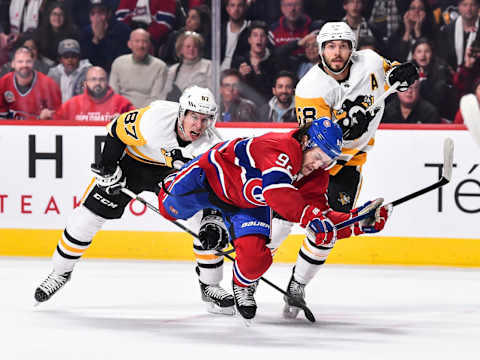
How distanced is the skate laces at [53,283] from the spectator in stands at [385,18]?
239 centimetres

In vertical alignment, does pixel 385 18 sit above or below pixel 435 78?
above

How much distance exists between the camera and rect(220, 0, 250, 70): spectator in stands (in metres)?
5.34

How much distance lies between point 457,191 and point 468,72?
0.71m

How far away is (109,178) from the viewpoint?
3883 mm

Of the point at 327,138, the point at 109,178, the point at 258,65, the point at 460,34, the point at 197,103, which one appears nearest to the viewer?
the point at 327,138

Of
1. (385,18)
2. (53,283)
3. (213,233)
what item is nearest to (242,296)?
(213,233)

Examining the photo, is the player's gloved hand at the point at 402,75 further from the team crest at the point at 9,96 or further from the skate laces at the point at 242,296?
the team crest at the point at 9,96

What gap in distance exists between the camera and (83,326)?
11.8ft

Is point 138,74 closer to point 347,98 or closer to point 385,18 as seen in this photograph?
point 385,18

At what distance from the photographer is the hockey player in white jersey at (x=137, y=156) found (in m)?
3.85

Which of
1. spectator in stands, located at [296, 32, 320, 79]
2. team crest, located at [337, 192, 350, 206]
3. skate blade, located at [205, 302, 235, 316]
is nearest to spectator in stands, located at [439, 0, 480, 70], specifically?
spectator in stands, located at [296, 32, 320, 79]

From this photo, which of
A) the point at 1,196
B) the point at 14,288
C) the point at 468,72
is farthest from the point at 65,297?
the point at 468,72

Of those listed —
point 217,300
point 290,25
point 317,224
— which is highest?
point 290,25

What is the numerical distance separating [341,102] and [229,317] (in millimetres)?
1060
